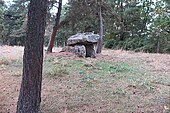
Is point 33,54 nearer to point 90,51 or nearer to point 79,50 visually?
point 79,50

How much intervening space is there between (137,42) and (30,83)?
1887 cm

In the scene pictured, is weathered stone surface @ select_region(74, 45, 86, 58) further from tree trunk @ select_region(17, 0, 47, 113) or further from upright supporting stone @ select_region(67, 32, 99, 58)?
tree trunk @ select_region(17, 0, 47, 113)

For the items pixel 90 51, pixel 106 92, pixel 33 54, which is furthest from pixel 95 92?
pixel 90 51

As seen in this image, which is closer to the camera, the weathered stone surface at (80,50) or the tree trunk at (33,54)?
the tree trunk at (33,54)

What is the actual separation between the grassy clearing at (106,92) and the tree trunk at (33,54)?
36.6 inches

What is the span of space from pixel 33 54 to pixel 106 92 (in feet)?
8.44

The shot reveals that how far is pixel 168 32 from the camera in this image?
18312 mm

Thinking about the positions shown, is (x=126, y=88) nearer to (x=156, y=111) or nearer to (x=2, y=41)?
(x=156, y=111)

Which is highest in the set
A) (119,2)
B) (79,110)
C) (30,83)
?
(119,2)

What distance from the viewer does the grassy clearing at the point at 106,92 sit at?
4531 millimetres

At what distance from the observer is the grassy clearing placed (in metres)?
4.53

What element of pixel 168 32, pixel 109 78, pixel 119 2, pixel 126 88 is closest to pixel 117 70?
pixel 109 78

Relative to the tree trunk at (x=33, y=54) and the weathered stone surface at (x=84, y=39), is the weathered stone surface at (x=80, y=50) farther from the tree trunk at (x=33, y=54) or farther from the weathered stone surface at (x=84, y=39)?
the tree trunk at (x=33, y=54)

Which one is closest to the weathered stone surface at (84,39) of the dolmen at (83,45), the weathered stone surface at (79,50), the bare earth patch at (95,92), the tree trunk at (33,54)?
the dolmen at (83,45)
